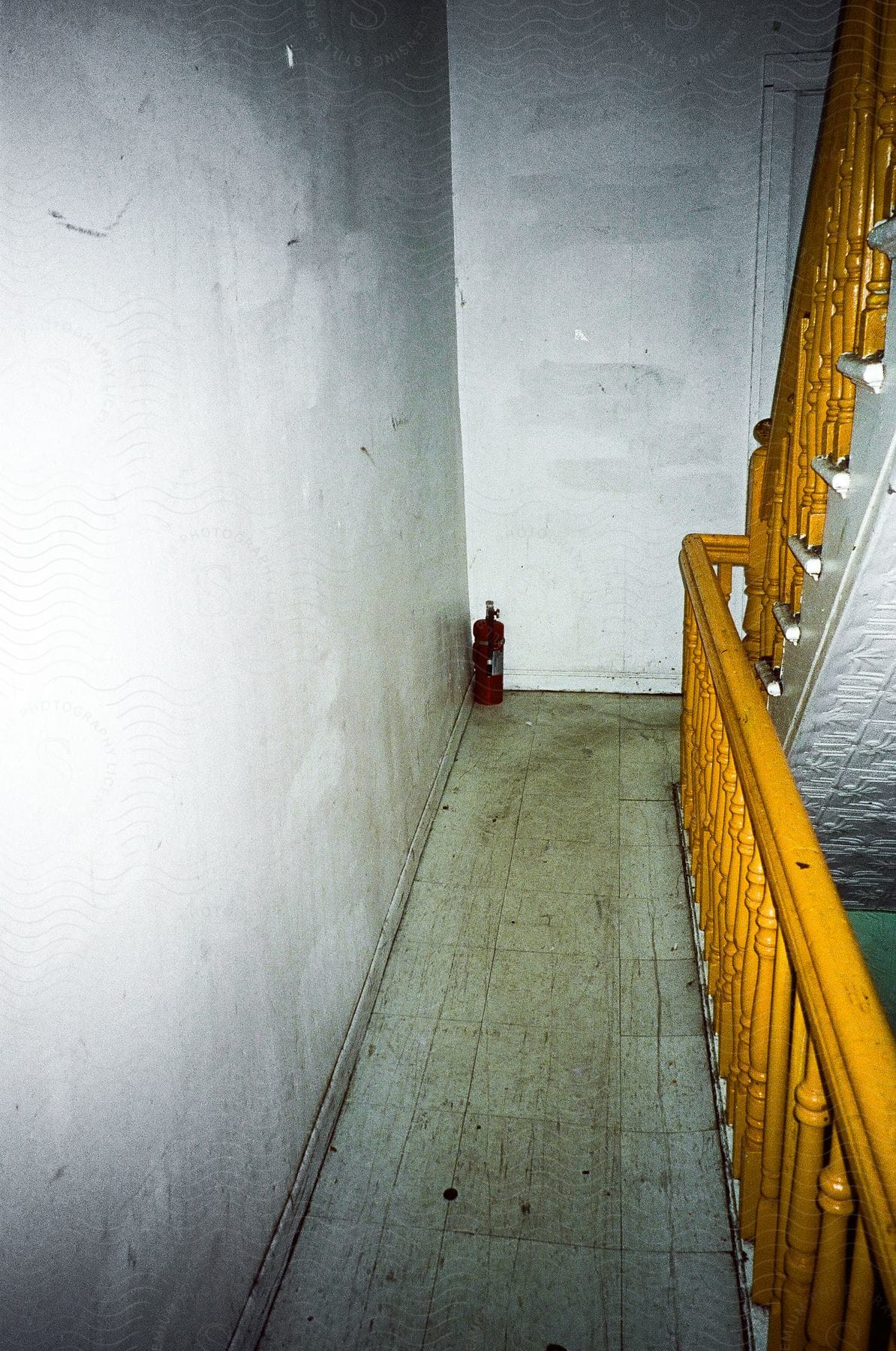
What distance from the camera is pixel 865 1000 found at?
993 millimetres

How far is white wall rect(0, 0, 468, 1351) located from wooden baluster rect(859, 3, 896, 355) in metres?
1.03

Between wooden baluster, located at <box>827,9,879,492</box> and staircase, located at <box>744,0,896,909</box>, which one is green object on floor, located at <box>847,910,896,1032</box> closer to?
staircase, located at <box>744,0,896,909</box>

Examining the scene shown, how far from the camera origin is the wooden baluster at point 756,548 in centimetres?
243

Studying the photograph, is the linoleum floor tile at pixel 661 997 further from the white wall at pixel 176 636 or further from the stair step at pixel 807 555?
the stair step at pixel 807 555

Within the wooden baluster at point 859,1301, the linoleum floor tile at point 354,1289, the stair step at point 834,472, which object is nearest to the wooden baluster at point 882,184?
the stair step at point 834,472

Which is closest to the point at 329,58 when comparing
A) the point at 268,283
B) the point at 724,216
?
the point at 268,283

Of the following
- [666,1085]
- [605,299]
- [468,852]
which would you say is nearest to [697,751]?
[666,1085]

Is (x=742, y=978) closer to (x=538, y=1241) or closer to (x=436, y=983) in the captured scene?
(x=538, y=1241)

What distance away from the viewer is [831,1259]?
112 cm

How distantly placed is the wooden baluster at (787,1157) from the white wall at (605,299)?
9.83ft

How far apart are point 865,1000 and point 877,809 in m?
1.71

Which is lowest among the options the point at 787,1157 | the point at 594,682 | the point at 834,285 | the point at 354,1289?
the point at 354,1289

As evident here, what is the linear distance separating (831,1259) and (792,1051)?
0.24m

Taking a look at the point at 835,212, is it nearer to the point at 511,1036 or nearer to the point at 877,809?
the point at 877,809
